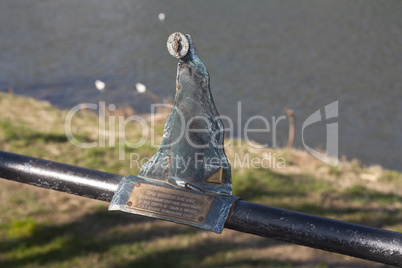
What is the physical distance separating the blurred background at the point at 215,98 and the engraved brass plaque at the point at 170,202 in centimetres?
203

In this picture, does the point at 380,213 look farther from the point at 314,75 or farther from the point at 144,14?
the point at 144,14

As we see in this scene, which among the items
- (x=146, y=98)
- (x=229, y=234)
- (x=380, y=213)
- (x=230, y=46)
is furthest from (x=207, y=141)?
(x=230, y=46)

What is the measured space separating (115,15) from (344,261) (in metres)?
11.5

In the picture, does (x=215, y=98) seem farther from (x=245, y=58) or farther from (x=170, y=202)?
(x=170, y=202)

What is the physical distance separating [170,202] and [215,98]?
25.5 ft

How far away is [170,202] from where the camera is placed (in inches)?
62.4

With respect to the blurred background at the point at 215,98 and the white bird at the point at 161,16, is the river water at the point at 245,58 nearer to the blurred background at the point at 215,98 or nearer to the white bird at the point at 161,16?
the blurred background at the point at 215,98

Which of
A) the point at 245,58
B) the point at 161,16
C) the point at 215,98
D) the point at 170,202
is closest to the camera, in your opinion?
the point at 170,202

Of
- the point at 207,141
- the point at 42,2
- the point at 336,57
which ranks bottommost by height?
the point at 207,141

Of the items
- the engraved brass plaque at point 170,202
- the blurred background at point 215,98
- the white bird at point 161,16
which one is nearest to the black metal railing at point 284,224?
the engraved brass plaque at point 170,202

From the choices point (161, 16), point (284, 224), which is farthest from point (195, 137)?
point (161, 16)

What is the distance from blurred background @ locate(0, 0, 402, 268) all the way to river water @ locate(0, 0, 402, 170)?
4cm

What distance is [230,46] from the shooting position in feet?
37.6

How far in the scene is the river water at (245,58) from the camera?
29.6 ft
